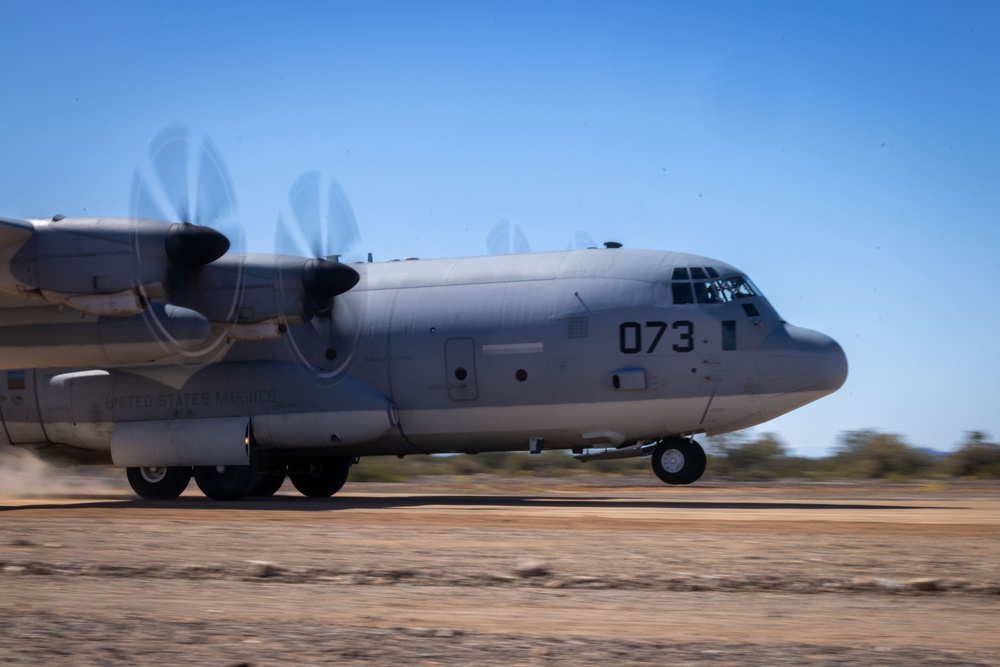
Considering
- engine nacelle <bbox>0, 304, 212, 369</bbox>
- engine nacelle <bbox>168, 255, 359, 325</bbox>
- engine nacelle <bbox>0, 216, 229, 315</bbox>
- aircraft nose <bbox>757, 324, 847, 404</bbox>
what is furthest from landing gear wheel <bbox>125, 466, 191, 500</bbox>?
aircraft nose <bbox>757, 324, 847, 404</bbox>

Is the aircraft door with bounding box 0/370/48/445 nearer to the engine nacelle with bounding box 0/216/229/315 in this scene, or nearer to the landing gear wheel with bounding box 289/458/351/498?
the engine nacelle with bounding box 0/216/229/315

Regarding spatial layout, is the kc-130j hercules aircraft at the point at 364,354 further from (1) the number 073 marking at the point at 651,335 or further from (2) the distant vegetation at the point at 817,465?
(2) the distant vegetation at the point at 817,465

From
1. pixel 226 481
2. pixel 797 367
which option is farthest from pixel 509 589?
pixel 226 481

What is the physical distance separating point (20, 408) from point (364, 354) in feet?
22.9

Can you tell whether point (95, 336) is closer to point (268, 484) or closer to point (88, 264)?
point (88, 264)

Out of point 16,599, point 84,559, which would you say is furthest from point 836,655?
point 84,559

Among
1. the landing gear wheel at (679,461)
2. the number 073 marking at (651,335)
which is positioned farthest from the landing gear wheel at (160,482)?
the landing gear wheel at (679,461)

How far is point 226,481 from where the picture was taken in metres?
19.1

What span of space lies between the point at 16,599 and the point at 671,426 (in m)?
12.2

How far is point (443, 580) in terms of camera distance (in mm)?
8469

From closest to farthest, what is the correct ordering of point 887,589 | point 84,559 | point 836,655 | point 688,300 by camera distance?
point 836,655, point 887,589, point 84,559, point 688,300

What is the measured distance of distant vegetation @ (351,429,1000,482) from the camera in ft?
96.3

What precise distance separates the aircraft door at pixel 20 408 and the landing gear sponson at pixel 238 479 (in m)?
1.99

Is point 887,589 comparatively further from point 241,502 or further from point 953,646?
point 241,502
